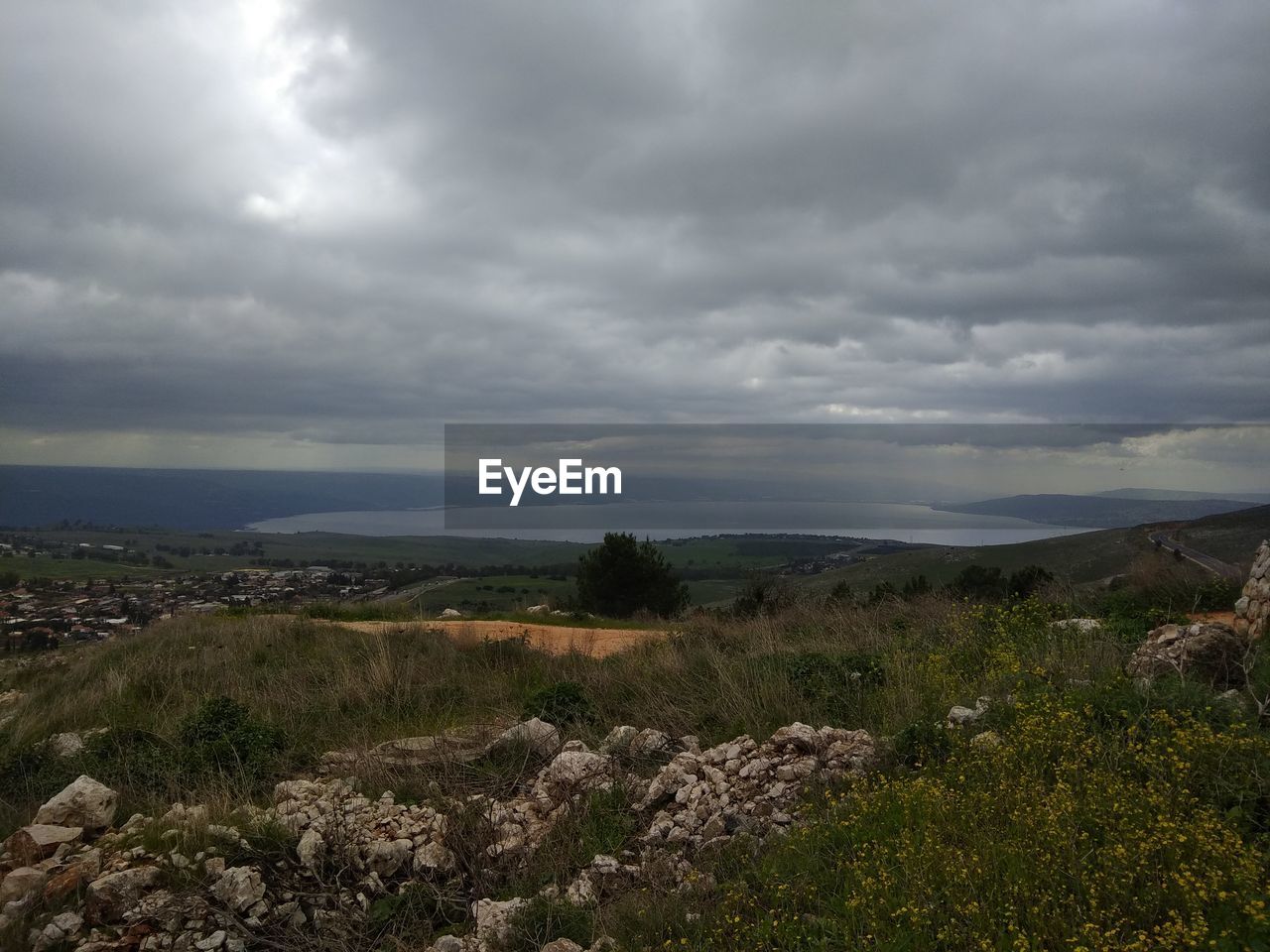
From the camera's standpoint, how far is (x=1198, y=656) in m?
5.94

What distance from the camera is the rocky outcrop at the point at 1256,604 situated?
7.64m

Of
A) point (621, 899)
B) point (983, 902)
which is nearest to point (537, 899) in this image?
point (621, 899)

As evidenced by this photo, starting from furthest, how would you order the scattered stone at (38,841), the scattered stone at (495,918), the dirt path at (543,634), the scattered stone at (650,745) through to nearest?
the dirt path at (543,634), the scattered stone at (650,745), the scattered stone at (38,841), the scattered stone at (495,918)

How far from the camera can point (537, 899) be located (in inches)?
173

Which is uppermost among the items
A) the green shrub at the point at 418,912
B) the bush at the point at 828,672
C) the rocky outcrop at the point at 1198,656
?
the rocky outcrop at the point at 1198,656

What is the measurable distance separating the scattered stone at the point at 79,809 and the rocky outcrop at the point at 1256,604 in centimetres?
1024

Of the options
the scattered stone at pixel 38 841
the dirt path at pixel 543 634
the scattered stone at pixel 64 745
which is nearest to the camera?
the scattered stone at pixel 38 841

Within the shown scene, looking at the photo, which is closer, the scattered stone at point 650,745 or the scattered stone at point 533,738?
the scattered stone at point 650,745

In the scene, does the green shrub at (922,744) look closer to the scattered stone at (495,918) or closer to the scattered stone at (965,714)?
the scattered stone at (965,714)

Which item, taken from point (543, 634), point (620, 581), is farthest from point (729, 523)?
point (543, 634)

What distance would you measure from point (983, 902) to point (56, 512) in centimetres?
7019

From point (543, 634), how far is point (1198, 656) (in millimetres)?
11348

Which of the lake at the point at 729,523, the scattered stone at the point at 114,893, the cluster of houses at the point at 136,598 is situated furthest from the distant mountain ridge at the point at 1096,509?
the scattered stone at the point at 114,893

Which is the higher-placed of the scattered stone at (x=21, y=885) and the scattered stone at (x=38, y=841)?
the scattered stone at (x=38, y=841)
